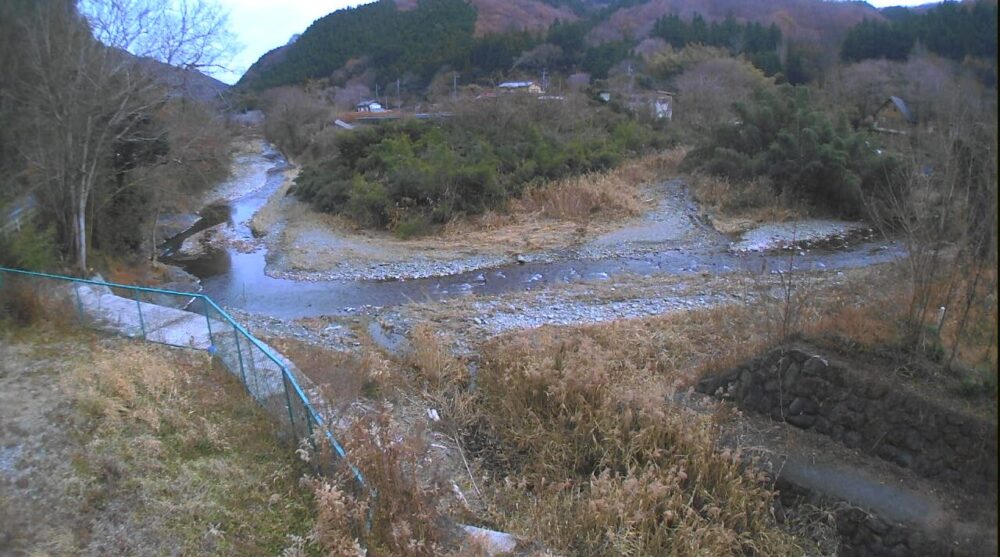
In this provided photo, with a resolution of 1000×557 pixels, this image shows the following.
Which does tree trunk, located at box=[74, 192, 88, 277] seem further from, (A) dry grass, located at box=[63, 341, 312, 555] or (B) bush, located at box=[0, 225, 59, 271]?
(A) dry grass, located at box=[63, 341, 312, 555]

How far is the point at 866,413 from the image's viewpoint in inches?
245

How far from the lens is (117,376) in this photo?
21.8ft

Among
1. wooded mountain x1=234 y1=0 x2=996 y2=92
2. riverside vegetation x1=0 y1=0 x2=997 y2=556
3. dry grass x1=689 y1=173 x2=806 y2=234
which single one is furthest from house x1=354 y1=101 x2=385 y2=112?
dry grass x1=689 y1=173 x2=806 y2=234

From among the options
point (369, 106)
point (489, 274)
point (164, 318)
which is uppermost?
point (369, 106)

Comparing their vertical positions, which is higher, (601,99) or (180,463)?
(601,99)

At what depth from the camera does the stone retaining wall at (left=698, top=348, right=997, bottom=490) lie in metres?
5.57

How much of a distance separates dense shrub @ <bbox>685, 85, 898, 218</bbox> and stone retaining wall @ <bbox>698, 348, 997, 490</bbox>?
13.5 m

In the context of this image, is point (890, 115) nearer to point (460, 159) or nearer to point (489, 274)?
point (460, 159)

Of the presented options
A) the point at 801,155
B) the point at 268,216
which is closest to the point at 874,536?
the point at 801,155

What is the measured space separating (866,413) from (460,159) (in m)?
17.1

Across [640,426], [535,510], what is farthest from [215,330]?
[640,426]

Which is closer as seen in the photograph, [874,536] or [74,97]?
[874,536]

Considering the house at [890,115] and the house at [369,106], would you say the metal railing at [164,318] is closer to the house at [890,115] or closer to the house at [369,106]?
the house at [890,115]

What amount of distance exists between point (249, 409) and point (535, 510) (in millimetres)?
3104
